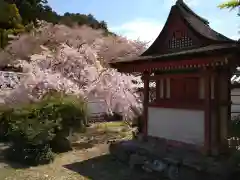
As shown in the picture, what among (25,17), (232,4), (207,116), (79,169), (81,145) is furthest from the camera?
(25,17)

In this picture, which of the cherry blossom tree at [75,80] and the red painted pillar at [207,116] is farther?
the cherry blossom tree at [75,80]

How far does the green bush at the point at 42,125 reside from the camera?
34.8 feet

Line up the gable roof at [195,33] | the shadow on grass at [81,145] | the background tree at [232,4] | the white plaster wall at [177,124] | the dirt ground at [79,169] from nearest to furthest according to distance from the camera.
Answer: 1. the background tree at [232,4]
2. the gable roof at [195,33]
3. the dirt ground at [79,169]
4. the white plaster wall at [177,124]
5. the shadow on grass at [81,145]

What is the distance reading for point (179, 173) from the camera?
845 centimetres

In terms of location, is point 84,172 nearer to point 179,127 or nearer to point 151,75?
point 179,127

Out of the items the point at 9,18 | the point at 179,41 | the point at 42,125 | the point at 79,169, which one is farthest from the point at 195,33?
the point at 9,18

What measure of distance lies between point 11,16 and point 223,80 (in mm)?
27946

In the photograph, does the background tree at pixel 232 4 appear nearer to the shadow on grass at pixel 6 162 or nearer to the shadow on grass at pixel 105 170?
the shadow on grass at pixel 105 170

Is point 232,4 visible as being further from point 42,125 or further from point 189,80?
point 42,125

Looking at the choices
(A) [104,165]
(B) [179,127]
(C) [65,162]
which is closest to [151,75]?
(B) [179,127]

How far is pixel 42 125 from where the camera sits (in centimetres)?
1079

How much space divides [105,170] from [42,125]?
2.82 m

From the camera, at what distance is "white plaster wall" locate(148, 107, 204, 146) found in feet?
30.4

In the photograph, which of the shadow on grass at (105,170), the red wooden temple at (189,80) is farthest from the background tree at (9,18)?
the red wooden temple at (189,80)
